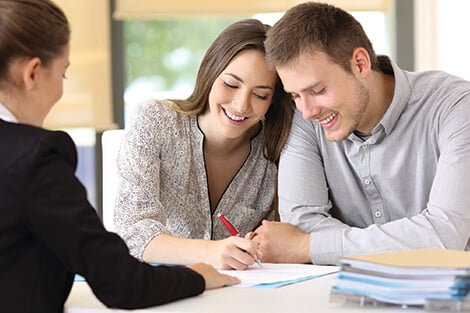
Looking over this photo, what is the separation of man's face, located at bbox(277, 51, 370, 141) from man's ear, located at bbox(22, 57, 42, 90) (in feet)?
2.70

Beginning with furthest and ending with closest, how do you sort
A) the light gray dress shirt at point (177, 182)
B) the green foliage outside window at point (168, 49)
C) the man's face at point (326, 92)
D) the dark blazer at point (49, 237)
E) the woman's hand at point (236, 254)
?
1. the green foliage outside window at point (168, 49)
2. the light gray dress shirt at point (177, 182)
3. the man's face at point (326, 92)
4. the woman's hand at point (236, 254)
5. the dark blazer at point (49, 237)

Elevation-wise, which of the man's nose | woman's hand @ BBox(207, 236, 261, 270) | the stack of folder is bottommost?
woman's hand @ BBox(207, 236, 261, 270)

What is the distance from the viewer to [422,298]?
133cm

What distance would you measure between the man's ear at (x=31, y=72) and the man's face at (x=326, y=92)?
824 millimetres

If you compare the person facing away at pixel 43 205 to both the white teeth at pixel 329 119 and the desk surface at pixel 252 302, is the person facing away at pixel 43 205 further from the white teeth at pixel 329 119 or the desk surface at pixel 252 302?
the white teeth at pixel 329 119

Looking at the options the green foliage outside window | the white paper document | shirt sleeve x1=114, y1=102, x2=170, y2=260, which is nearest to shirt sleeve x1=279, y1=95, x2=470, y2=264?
the white paper document

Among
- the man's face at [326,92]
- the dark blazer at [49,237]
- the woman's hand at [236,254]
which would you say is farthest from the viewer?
the man's face at [326,92]

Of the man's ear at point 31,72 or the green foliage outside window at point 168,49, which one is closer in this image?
the man's ear at point 31,72

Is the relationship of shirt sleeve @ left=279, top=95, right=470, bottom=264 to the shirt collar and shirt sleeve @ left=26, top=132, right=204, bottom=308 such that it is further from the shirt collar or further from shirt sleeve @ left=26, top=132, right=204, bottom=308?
the shirt collar

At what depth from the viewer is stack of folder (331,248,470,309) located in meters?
1.32

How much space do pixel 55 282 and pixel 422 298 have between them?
563 mm

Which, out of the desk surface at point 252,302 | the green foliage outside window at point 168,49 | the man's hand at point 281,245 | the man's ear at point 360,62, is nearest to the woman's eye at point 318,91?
the man's ear at point 360,62

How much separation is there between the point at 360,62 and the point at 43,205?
110 cm

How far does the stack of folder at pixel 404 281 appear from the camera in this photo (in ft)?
4.32
